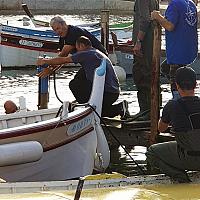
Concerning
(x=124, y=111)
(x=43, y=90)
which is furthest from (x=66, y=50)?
(x=124, y=111)

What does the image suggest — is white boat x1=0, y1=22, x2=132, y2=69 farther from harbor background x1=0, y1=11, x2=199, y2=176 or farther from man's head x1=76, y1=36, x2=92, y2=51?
man's head x1=76, y1=36, x2=92, y2=51

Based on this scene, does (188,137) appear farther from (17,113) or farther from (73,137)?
(17,113)

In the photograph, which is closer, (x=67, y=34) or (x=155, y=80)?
(x=155, y=80)

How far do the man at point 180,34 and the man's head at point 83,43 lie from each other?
131 centimetres

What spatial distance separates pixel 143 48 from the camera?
1182 cm

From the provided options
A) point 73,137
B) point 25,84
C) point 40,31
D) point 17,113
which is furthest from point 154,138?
point 40,31

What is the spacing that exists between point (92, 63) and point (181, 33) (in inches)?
58.7

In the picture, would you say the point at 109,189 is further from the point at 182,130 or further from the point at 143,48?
the point at 143,48

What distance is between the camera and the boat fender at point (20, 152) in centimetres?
934

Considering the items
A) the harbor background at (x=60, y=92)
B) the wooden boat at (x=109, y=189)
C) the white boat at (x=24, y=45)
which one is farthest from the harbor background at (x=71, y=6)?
the wooden boat at (x=109, y=189)

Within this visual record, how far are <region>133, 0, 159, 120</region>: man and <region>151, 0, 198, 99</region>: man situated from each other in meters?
0.87

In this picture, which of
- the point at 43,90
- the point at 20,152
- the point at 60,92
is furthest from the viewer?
the point at 60,92

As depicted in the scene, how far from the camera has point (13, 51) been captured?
25250 millimetres

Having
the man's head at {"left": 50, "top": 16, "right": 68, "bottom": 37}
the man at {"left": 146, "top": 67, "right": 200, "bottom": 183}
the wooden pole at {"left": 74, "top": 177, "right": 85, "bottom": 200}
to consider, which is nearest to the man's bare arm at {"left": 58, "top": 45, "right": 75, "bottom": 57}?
the man's head at {"left": 50, "top": 16, "right": 68, "bottom": 37}
